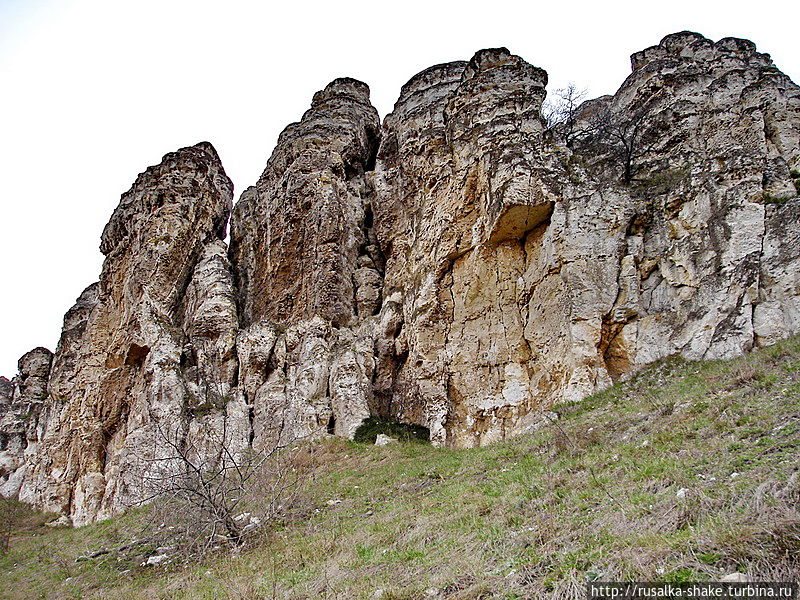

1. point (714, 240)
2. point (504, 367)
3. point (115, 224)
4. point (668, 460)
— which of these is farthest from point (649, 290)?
point (115, 224)

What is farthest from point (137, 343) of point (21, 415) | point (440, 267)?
point (21, 415)

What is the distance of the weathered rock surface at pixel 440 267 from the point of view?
1351cm

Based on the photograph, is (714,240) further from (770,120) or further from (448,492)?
(448,492)

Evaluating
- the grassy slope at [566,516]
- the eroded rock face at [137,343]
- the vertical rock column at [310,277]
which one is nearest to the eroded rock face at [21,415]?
the eroded rock face at [137,343]

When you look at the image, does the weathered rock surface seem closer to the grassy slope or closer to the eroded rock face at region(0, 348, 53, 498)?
the eroded rock face at region(0, 348, 53, 498)

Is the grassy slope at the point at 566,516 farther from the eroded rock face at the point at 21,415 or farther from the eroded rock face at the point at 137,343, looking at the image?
the eroded rock face at the point at 21,415

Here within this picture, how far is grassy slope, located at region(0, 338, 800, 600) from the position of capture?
3895 mm

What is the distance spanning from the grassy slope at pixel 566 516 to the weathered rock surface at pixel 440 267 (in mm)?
2669

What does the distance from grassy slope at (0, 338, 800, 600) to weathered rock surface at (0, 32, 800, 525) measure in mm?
2669

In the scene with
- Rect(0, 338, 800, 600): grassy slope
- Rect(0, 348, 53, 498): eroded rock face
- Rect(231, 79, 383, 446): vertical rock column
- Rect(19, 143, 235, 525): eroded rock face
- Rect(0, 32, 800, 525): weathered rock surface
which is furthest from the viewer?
Rect(0, 348, 53, 498): eroded rock face

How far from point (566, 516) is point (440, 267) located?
13.0 metres

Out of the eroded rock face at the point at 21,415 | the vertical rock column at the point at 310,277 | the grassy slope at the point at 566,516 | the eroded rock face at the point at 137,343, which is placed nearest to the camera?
the grassy slope at the point at 566,516

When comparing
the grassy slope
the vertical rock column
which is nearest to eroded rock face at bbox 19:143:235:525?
the vertical rock column

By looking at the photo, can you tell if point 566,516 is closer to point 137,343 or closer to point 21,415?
point 137,343
